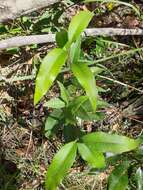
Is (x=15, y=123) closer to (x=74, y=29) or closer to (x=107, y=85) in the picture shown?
(x=107, y=85)

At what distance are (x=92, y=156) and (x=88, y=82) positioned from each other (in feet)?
0.72

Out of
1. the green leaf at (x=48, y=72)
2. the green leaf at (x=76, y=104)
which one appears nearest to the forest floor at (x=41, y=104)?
the green leaf at (x=76, y=104)

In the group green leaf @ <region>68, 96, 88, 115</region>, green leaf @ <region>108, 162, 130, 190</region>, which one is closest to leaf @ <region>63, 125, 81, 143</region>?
green leaf @ <region>68, 96, 88, 115</region>

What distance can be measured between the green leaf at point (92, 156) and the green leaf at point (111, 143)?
0.01 meters

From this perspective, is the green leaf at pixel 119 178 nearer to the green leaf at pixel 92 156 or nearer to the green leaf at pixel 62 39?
the green leaf at pixel 92 156

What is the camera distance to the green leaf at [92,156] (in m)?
1.19

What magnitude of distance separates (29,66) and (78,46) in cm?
74

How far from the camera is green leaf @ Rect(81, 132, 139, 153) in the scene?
1.21 metres

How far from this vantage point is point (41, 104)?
2043mm

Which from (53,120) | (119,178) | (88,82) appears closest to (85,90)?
(88,82)

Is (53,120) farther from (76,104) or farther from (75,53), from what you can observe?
(75,53)

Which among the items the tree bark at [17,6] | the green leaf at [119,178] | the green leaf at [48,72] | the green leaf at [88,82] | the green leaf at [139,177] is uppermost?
the tree bark at [17,6]

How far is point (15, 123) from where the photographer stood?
2.04 meters

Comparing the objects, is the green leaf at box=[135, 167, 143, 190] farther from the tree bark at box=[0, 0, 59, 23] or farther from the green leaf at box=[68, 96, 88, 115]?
the tree bark at box=[0, 0, 59, 23]
